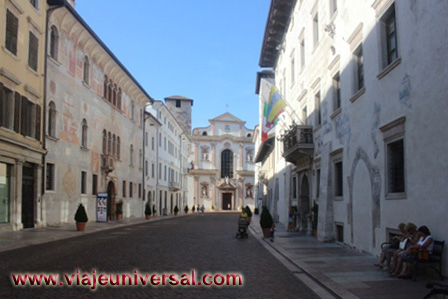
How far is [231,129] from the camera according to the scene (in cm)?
8631

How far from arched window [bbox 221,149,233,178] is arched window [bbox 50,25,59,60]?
197 feet

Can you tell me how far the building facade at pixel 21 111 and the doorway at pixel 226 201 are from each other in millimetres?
61172

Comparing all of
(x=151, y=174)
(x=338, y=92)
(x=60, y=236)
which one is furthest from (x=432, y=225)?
(x=151, y=174)

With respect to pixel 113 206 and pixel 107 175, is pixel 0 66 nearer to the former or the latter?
pixel 107 175

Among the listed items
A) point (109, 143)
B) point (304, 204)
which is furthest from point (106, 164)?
point (304, 204)

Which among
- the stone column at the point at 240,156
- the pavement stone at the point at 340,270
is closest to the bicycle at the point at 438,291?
the pavement stone at the point at 340,270

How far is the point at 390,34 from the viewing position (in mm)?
12516

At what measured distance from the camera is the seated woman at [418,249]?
9211mm

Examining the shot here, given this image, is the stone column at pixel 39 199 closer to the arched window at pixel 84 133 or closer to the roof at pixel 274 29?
the arched window at pixel 84 133

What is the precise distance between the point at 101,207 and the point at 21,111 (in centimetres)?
996

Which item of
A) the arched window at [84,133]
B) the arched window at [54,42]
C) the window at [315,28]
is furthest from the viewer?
the arched window at [84,133]

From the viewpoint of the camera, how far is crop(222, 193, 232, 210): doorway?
276 ft

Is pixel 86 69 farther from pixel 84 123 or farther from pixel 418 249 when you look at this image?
pixel 418 249

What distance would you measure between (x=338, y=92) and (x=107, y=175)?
71.9 feet
